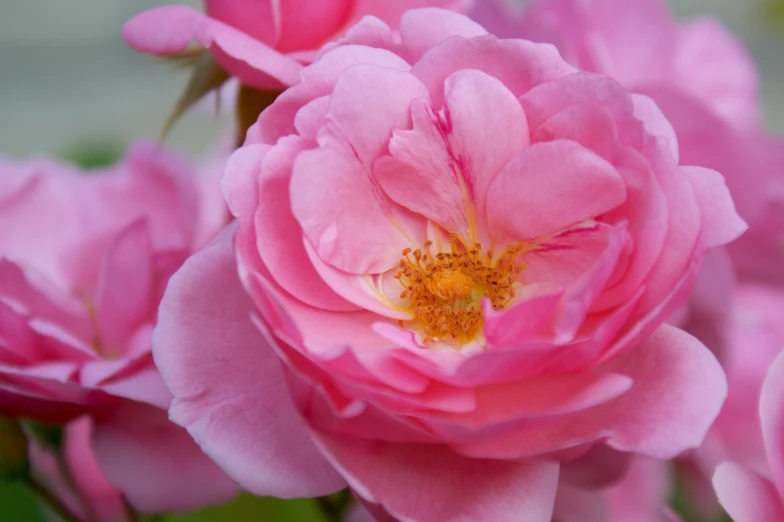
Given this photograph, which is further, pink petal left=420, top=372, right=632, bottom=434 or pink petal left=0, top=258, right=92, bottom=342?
pink petal left=0, top=258, right=92, bottom=342

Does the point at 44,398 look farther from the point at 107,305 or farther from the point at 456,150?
the point at 456,150

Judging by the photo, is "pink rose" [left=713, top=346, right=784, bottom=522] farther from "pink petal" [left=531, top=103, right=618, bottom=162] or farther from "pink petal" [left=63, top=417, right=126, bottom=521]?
"pink petal" [left=63, top=417, right=126, bottom=521]

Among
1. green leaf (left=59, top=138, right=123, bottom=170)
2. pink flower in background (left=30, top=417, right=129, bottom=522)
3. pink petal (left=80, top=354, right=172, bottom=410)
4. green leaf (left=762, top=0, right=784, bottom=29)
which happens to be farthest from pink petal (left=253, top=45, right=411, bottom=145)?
green leaf (left=762, top=0, right=784, bottom=29)

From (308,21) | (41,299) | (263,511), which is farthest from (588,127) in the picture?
(263,511)

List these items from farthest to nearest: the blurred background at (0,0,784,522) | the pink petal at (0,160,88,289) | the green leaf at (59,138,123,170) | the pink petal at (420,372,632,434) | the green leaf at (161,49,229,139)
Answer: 1. the blurred background at (0,0,784,522)
2. the green leaf at (59,138,123,170)
3. the pink petal at (0,160,88,289)
4. the green leaf at (161,49,229,139)
5. the pink petal at (420,372,632,434)

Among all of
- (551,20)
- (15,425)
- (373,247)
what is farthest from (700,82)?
(15,425)

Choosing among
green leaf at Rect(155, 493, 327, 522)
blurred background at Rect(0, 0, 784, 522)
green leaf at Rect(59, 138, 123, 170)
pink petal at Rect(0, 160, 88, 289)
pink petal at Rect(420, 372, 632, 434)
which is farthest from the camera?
blurred background at Rect(0, 0, 784, 522)

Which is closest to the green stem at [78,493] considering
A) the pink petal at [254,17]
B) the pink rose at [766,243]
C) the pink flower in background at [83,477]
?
the pink flower in background at [83,477]
